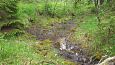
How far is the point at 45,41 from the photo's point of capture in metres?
15.4

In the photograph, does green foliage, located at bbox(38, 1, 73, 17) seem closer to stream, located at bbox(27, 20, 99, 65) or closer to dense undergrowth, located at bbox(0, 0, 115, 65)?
dense undergrowth, located at bbox(0, 0, 115, 65)

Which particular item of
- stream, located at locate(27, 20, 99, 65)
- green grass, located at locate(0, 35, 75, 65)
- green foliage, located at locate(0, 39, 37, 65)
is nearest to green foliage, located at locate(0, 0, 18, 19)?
green grass, located at locate(0, 35, 75, 65)

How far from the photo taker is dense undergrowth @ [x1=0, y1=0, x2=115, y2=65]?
11.8 meters

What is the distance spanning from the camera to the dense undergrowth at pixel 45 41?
38.6 ft

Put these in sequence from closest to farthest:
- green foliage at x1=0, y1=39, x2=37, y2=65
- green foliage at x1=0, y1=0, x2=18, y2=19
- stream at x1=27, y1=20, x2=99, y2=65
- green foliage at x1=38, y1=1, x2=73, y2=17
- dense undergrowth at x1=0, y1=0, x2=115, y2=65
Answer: green foliage at x1=0, y1=39, x2=37, y2=65, dense undergrowth at x1=0, y1=0, x2=115, y2=65, stream at x1=27, y1=20, x2=99, y2=65, green foliage at x1=0, y1=0, x2=18, y2=19, green foliage at x1=38, y1=1, x2=73, y2=17

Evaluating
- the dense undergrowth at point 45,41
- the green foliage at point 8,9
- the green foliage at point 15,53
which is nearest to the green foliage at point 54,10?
the dense undergrowth at point 45,41

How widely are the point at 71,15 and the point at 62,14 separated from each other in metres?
0.73

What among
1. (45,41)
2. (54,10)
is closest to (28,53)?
(45,41)

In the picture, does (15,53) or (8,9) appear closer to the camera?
(15,53)

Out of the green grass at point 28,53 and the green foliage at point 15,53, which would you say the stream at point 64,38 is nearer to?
the green grass at point 28,53

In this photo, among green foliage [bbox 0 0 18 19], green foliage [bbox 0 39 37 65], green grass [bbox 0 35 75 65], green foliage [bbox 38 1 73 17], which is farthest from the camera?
green foliage [bbox 38 1 73 17]

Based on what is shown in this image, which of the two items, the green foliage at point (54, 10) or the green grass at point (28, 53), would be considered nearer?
the green grass at point (28, 53)

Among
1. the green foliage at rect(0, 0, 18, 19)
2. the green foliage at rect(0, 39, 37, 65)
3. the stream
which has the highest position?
the green foliage at rect(0, 0, 18, 19)

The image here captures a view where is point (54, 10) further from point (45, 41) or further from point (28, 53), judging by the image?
point (28, 53)
